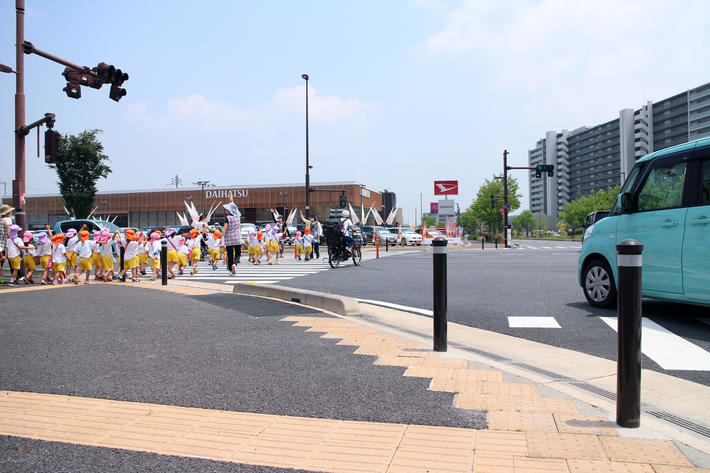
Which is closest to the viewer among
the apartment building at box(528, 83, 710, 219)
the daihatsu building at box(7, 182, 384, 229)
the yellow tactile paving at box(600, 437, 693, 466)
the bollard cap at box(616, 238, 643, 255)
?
the yellow tactile paving at box(600, 437, 693, 466)

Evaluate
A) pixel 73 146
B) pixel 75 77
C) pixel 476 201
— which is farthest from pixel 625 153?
pixel 75 77

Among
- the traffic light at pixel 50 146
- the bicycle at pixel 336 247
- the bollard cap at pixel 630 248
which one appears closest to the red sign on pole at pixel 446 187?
the bicycle at pixel 336 247

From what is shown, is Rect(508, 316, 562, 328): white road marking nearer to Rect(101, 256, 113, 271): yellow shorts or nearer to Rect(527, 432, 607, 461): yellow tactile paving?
Rect(527, 432, 607, 461): yellow tactile paving

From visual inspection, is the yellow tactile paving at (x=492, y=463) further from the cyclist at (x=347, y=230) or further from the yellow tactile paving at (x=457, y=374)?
the cyclist at (x=347, y=230)

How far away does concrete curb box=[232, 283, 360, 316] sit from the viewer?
24.1 ft

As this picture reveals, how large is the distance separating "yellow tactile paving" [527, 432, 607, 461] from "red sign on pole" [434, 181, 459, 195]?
38591mm

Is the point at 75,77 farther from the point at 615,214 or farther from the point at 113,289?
the point at 615,214

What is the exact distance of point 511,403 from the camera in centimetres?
335

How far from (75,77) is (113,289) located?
704 centimetres

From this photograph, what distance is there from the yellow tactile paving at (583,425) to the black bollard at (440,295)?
5.90 ft

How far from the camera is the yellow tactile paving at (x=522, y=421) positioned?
2.92 meters

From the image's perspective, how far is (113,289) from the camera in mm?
10648

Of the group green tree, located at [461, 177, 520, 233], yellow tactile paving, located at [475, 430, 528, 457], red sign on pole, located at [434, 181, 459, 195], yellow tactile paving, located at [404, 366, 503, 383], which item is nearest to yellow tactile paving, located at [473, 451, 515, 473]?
yellow tactile paving, located at [475, 430, 528, 457]

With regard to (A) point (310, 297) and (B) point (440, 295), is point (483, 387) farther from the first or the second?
(A) point (310, 297)
